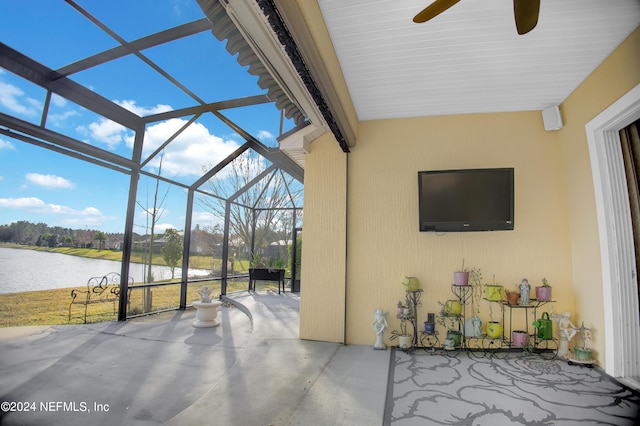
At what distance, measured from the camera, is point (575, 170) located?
11.1ft

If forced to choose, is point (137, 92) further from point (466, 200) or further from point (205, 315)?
point (466, 200)

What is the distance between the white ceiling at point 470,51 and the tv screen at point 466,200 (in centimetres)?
92

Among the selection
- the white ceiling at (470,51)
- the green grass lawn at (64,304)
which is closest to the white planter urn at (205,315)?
the green grass lawn at (64,304)

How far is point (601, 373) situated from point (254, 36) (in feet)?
14.0

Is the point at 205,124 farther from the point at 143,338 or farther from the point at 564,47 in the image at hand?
the point at 564,47

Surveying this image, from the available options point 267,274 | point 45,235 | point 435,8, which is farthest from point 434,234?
point 45,235

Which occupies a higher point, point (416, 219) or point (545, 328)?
point (416, 219)

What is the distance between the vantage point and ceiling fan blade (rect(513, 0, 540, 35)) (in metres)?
1.68

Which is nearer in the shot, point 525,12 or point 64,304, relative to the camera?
point 525,12

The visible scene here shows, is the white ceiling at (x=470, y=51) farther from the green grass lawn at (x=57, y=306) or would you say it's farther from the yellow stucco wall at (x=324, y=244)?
the green grass lawn at (x=57, y=306)

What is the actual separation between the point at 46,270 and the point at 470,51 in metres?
6.18

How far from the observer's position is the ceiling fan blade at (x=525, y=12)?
1.68 meters

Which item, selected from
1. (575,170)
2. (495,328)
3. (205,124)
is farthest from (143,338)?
(575,170)

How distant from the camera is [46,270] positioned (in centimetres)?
444
